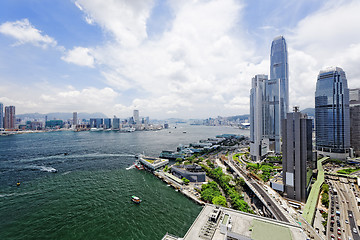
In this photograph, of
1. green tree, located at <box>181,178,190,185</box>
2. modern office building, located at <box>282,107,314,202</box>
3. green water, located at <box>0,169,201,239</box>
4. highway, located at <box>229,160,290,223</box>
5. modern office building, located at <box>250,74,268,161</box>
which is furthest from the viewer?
modern office building, located at <box>250,74,268,161</box>

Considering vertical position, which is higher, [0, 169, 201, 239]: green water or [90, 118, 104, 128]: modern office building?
[90, 118, 104, 128]: modern office building

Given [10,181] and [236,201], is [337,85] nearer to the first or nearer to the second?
[236,201]

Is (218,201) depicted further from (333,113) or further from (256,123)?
(333,113)

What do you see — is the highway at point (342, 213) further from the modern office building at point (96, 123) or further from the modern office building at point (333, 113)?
the modern office building at point (96, 123)

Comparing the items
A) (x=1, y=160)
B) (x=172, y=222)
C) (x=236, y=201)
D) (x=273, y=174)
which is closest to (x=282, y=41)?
(x=273, y=174)

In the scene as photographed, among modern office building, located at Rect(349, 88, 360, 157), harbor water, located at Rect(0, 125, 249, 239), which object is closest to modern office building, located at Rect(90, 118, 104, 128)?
harbor water, located at Rect(0, 125, 249, 239)

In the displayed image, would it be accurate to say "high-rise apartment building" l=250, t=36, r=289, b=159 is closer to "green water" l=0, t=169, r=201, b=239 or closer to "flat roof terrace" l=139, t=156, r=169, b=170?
"flat roof terrace" l=139, t=156, r=169, b=170

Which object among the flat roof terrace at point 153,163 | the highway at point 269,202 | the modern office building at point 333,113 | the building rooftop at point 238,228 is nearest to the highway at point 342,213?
the highway at point 269,202

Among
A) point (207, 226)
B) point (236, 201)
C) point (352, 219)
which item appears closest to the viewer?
point (207, 226)
